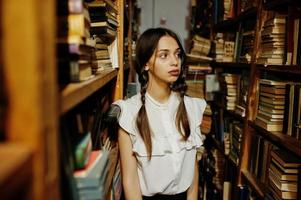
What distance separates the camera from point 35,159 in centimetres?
45

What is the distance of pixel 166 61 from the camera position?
1.68 meters

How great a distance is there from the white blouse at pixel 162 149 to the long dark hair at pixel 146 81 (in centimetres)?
2

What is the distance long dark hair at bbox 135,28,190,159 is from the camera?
156 centimetres

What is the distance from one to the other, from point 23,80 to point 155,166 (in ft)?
3.87

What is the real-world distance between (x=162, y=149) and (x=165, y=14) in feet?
10.3

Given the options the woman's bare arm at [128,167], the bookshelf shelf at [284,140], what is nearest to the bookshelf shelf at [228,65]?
the bookshelf shelf at [284,140]

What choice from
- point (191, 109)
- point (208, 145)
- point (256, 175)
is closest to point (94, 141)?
point (191, 109)

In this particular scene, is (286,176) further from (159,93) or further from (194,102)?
(159,93)

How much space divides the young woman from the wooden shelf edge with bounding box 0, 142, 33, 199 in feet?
3.63

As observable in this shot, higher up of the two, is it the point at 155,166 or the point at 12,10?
the point at 12,10

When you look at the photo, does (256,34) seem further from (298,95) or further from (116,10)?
(116,10)

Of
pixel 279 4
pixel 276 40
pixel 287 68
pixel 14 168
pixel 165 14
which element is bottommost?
pixel 14 168

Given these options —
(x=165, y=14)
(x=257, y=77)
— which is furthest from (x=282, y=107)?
(x=165, y=14)

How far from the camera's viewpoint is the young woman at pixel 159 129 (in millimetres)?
1549
